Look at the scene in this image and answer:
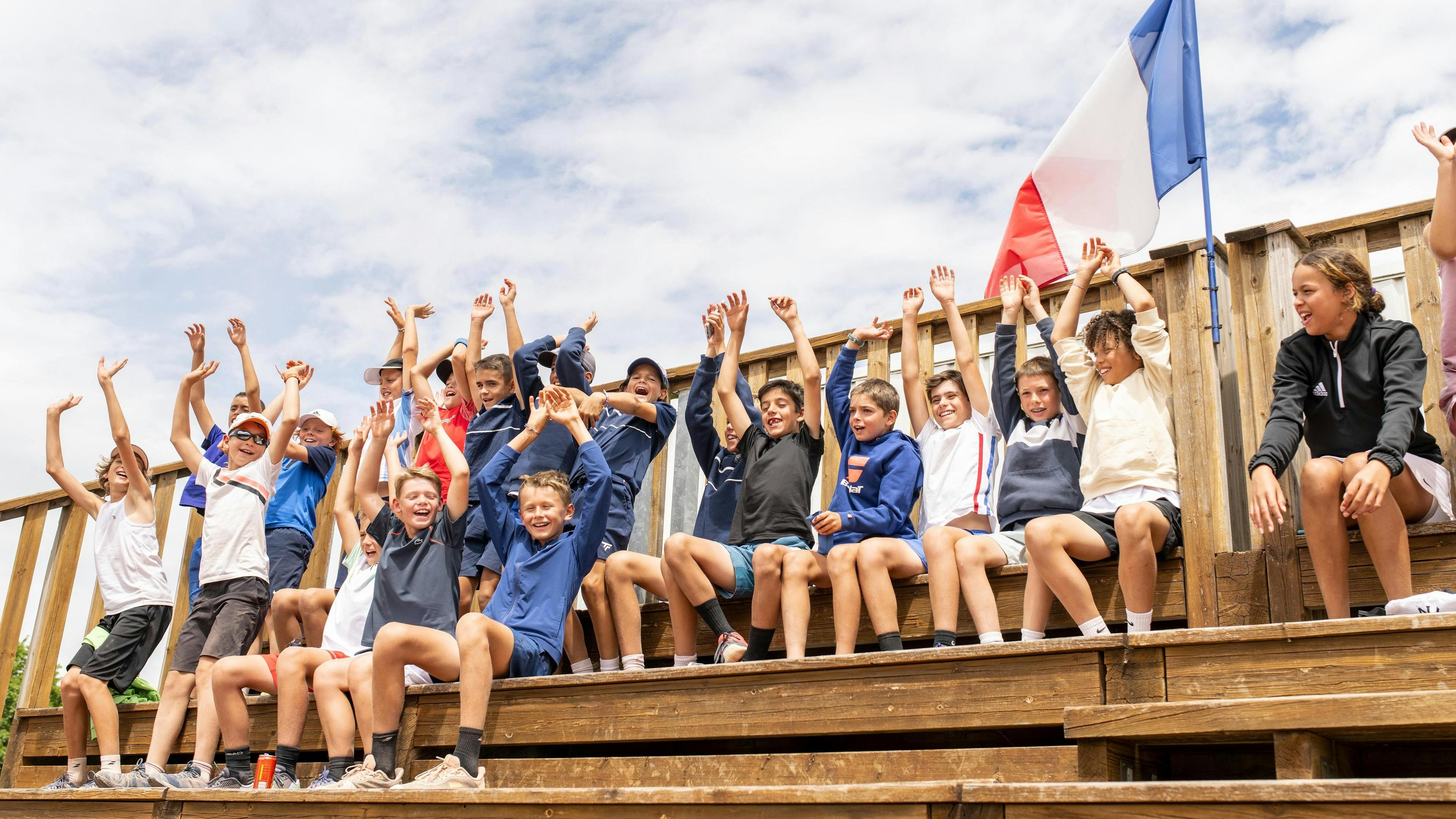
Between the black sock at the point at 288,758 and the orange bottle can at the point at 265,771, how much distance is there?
0.02 m

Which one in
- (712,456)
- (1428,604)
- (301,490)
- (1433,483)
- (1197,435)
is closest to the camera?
(1428,604)

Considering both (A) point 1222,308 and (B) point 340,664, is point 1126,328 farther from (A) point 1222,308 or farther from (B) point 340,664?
(B) point 340,664

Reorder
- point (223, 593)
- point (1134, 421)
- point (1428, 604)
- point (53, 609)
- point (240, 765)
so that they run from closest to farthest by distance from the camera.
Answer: point (1428, 604) → point (1134, 421) → point (240, 765) → point (223, 593) → point (53, 609)

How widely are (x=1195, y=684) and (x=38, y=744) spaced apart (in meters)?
5.63

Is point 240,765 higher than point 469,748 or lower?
lower

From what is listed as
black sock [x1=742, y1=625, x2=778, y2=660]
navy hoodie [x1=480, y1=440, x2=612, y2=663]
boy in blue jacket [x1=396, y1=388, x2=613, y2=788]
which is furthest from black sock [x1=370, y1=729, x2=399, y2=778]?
black sock [x1=742, y1=625, x2=778, y2=660]

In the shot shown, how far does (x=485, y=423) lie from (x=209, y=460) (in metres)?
1.82

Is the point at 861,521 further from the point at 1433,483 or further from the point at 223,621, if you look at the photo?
the point at 223,621

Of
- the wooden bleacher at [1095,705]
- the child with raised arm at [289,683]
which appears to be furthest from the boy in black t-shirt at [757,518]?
the child with raised arm at [289,683]

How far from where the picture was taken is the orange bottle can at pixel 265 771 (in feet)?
15.7

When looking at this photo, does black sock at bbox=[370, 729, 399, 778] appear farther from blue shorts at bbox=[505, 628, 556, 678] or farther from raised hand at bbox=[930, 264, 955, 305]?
raised hand at bbox=[930, 264, 955, 305]

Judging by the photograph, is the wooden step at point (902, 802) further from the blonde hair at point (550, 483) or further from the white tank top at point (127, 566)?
the white tank top at point (127, 566)

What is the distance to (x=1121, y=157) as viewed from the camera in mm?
5488

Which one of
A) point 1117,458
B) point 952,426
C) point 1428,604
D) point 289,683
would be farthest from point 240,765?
point 1428,604
